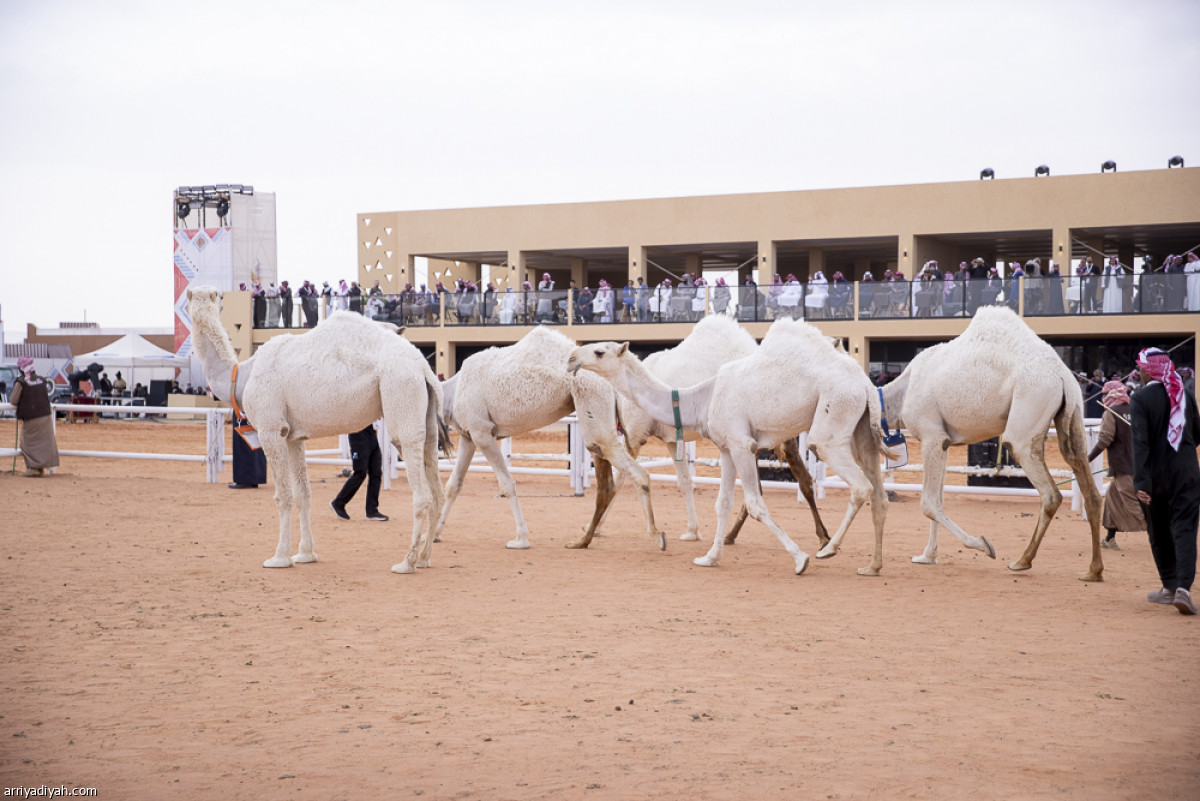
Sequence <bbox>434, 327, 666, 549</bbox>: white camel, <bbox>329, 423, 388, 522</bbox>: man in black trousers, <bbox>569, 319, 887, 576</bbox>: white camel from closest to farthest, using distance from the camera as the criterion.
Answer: <bbox>569, 319, 887, 576</bbox>: white camel
<bbox>434, 327, 666, 549</bbox>: white camel
<bbox>329, 423, 388, 522</bbox>: man in black trousers

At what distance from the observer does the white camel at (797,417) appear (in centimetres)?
1007

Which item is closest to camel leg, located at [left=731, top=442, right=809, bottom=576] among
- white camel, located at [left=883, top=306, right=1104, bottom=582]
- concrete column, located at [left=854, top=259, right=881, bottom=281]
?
white camel, located at [left=883, top=306, right=1104, bottom=582]

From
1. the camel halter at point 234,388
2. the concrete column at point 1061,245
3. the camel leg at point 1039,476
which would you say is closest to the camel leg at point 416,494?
the camel halter at point 234,388

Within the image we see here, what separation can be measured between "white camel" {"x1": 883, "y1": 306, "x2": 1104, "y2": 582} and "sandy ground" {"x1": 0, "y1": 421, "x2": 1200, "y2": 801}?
2.14 ft

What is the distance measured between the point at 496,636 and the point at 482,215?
1495 inches

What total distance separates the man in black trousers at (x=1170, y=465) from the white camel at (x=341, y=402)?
238 inches

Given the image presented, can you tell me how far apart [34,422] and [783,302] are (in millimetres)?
21726

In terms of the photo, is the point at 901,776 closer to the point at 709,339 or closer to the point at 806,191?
the point at 709,339

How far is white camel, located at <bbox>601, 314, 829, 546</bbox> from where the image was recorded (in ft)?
40.5

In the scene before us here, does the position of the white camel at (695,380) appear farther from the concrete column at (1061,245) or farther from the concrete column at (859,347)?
the concrete column at (1061,245)

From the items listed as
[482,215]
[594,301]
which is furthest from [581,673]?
[482,215]

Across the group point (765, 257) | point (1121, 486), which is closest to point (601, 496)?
point (1121, 486)

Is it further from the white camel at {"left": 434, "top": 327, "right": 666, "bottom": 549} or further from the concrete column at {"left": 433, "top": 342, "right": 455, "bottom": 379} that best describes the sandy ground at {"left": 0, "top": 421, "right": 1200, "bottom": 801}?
the concrete column at {"left": 433, "top": 342, "right": 455, "bottom": 379}


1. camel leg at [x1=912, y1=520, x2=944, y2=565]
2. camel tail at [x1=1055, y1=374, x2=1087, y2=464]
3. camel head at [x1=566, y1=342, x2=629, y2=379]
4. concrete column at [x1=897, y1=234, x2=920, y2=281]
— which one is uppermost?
concrete column at [x1=897, y1=234, x2=920, y2=281]
